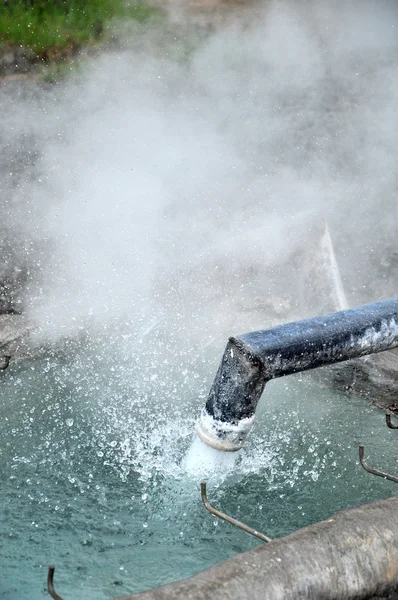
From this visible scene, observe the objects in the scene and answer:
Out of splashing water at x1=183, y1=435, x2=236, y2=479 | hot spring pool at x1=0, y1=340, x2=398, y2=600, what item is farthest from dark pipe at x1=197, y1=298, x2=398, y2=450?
hot spring pool at x1=0, y1=340, x2=398, y2=600

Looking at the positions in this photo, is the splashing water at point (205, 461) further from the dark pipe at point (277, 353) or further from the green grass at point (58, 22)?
the green grass at point (58, 22)

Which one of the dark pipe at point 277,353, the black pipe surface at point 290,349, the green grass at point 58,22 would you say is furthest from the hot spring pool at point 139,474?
the green grass at point 58,22

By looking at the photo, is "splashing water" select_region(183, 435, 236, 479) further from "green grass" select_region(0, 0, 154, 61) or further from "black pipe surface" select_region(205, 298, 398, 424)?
"green grass" select_region(0, 0, 154, 61)

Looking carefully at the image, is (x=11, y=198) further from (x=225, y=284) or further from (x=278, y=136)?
(x=278, y=136)

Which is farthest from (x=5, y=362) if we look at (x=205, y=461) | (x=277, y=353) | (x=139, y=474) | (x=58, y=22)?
(x=58, y=22)

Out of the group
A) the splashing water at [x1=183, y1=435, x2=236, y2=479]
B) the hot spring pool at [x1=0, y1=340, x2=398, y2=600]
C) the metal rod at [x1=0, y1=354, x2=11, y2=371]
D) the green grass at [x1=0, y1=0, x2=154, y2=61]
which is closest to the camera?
the hot spring pool at [x1=0, y1=340, x2=398, y2=600]

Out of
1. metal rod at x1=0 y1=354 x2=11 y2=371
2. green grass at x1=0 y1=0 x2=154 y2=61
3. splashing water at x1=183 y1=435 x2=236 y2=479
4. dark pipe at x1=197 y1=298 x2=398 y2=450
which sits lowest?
metal rod at x1=0 y1=354 x2=11 y2=371

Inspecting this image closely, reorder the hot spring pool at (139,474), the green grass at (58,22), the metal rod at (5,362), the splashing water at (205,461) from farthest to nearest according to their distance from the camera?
the green grass at (58,22) < the metal rod at (5,362) < the splashing water at (205,461) < the hot spring pool at (139,474)
